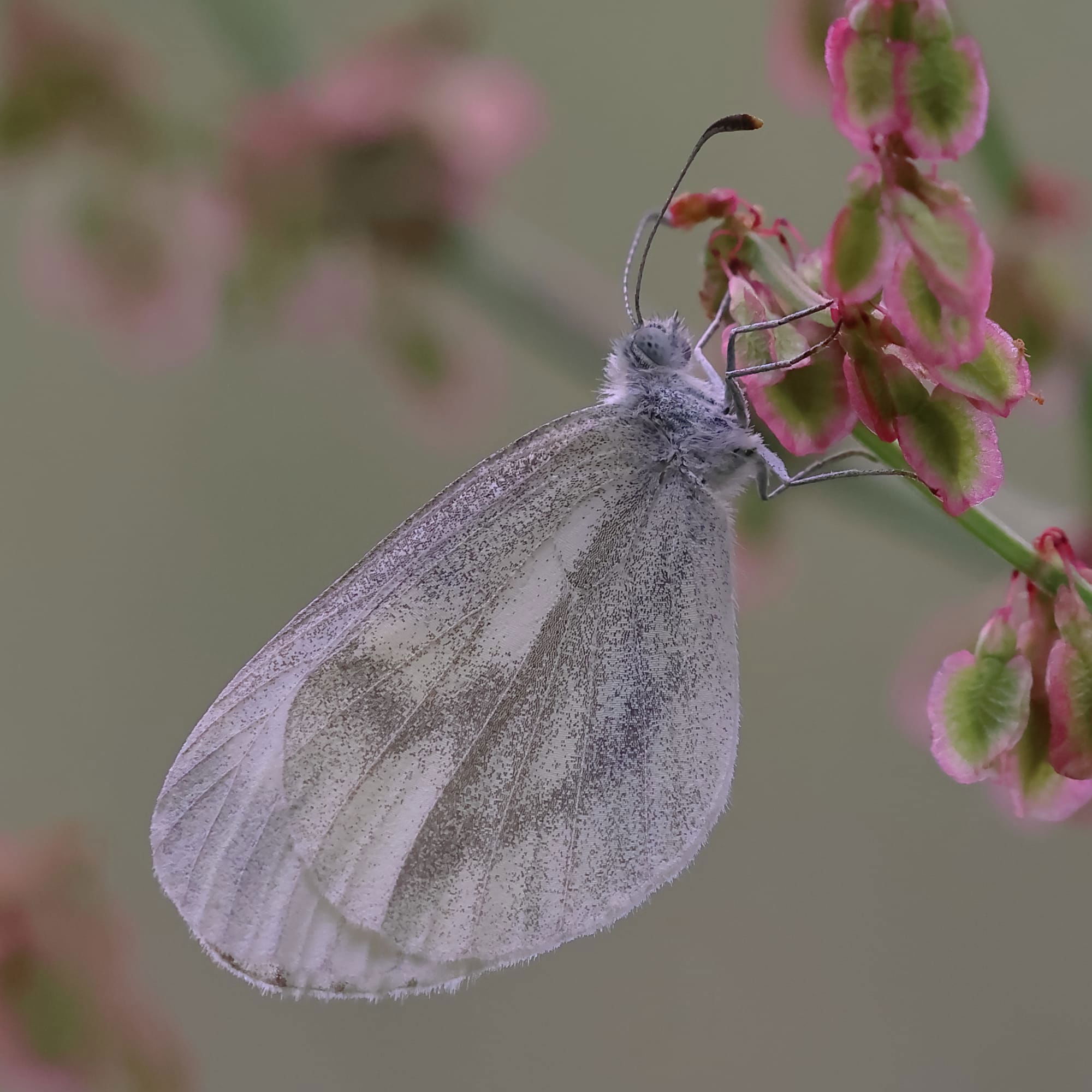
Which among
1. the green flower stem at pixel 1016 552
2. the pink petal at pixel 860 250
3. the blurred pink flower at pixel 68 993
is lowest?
the blurred pink flower at pixel 68 993

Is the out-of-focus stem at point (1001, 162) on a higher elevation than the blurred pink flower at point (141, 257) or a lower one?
higher

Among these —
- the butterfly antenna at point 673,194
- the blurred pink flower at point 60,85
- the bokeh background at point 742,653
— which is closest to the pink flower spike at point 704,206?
the butterfly antenna at point 673,194

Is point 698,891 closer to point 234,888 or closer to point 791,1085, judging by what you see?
point 791,1085

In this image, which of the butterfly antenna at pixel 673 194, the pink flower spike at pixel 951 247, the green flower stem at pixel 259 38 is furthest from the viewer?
the green flower stem at pixel 259 38

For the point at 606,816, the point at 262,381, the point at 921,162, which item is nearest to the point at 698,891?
the point at 262,381

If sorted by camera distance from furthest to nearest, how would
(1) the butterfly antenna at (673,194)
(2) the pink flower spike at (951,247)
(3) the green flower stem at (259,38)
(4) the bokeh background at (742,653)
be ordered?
(4) the bokeh background at (742,653) → (3) the green flower stem at (259,38) → (1) the butterfly antenna at (673,194) → (2) the pink flower spike at (951,247)

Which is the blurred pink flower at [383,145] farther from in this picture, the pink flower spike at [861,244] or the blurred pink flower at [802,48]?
the pink flower spike at [861,244]

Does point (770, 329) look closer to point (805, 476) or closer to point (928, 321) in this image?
point (928, 321)
